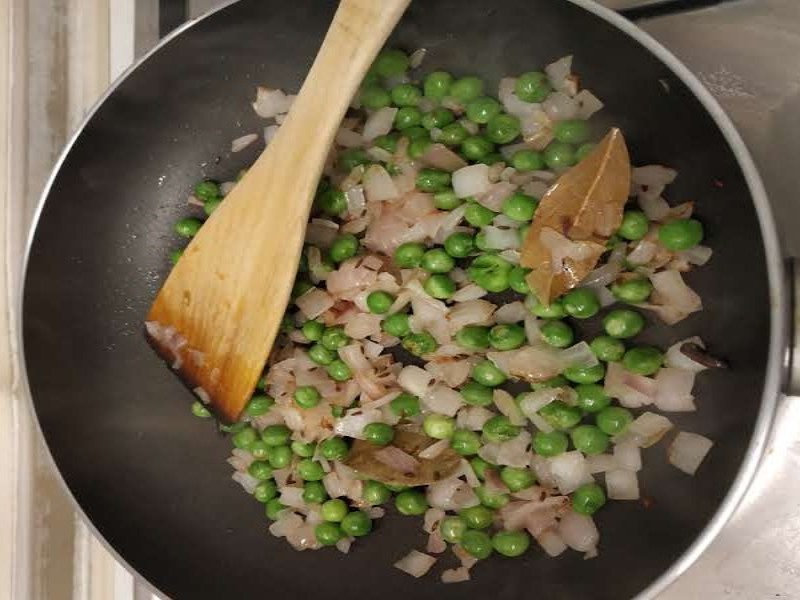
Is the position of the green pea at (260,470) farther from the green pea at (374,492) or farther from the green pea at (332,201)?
the green pea at (332,201)

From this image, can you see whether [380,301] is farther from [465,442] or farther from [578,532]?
[578,532]

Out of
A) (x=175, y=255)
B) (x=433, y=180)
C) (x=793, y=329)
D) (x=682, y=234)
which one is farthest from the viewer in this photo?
(x=175, y=255)

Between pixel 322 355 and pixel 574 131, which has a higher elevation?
pixel 574 131

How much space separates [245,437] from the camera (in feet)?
6.07

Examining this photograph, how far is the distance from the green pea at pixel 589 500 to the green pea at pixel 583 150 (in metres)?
0.61

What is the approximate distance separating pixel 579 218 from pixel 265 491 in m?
0.89

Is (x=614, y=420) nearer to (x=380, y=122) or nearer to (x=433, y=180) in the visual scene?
(x=433, y=180)

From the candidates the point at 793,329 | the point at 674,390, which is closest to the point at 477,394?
the point at 674,390

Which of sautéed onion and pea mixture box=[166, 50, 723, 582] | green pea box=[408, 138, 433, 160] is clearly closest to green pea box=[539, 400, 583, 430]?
sautéed onion and pea mixture box=[166, 50, 723, 582]

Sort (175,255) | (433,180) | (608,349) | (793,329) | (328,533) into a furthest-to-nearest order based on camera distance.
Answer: (175,255)
(328,533)
(433,180)
(608,349)
(793,329)

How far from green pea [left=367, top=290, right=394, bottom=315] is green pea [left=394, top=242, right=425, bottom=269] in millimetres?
68

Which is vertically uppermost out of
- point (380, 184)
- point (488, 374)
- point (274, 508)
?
point (380, 184)

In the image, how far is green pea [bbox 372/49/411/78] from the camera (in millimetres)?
1696

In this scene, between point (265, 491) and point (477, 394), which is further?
point (265, 491)
